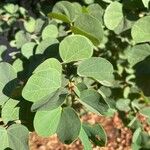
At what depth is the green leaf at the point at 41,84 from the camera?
0.88 meters

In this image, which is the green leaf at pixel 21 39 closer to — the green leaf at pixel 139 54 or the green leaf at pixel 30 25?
the green leaf at pixel 30 25

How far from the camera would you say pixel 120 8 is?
125cm

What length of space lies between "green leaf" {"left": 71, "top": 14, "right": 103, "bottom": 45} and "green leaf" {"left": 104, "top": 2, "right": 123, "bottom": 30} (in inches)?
6.1

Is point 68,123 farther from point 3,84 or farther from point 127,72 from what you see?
point 127,72

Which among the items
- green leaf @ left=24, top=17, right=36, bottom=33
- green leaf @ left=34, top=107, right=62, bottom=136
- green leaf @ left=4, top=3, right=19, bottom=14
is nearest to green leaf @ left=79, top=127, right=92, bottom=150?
green leaf @ left=34, top=107, right=62, bottom=136

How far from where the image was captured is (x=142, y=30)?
3.39ft

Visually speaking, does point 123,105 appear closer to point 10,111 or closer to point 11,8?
point 11,8

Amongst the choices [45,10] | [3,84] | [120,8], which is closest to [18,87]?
[3,84]

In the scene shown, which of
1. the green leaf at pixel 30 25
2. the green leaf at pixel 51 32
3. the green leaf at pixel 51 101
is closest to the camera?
the green leaf at pixel 51 101

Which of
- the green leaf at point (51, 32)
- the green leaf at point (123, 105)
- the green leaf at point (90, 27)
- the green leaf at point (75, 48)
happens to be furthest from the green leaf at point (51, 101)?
the green leaf at point (123, 105)

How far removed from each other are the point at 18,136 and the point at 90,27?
343 millimetres

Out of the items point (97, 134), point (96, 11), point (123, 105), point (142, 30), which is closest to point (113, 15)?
point (96, 11)

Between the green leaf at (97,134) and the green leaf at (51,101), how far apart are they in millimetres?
169

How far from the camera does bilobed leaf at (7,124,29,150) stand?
3.13 ft
